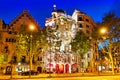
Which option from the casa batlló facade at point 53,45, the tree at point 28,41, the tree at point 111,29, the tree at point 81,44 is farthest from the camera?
the casa batlló facade at point 53,45

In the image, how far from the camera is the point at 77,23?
9538 cm

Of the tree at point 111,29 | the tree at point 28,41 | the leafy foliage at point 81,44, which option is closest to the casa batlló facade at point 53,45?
the tree at point 28,41

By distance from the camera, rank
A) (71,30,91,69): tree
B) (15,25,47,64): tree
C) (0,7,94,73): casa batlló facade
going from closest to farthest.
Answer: (15,25,47,64): tree → (71,30,91,69): tree → (0,7,94,73): casa batlló facade

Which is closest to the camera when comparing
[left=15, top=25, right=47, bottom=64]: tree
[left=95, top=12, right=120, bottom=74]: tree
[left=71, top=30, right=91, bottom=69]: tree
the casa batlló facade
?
[left=95, top=12, right=120, bottom=74]: tree

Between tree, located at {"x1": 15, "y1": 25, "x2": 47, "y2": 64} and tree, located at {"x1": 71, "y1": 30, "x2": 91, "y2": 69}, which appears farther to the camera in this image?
tree, located at {"x1": 71, "y1": 30, "x2": 91, "y2": 69}

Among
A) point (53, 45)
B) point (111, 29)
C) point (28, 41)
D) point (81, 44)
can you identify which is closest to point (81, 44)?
point (81, 44)

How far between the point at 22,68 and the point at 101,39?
96.1 feet

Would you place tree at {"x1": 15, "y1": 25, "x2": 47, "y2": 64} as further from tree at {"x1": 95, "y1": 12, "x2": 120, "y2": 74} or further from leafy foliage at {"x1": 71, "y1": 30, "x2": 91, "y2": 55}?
tree at {"x1": 95, "y1": 12, "x2": 120, "y2": 74}

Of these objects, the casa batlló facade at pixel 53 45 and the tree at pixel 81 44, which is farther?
the casa batlló facade at pixel 53 45

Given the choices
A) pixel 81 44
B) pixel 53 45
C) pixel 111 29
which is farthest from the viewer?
pixel 81 44

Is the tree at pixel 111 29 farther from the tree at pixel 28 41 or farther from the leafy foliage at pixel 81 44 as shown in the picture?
the tree at pixel 28 41

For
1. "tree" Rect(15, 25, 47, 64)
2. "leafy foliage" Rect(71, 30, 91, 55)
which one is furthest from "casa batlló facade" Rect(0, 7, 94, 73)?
"leafy foliage" Rect(71, 30, 91, 55)

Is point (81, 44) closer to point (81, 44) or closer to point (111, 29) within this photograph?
point (81, 44)

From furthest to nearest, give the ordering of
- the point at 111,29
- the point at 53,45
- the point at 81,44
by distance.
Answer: the point at 81,44, the point at 53,45, the point at 111,29
